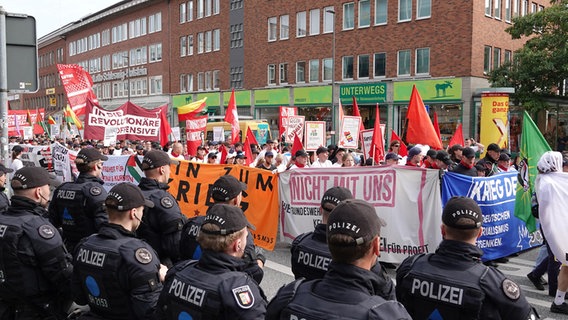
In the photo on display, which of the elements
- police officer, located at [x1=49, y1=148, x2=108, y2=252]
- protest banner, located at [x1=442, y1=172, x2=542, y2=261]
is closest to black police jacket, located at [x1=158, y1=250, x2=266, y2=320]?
police officer, located at [x1=49, y1=148, x2=108, y2=252]

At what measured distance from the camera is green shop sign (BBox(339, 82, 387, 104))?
32.2m

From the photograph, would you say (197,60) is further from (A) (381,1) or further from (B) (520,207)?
(B) (520,207)

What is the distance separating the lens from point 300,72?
124ft

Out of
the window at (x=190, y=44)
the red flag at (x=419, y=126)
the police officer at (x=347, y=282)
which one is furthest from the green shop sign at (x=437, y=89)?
the police officer at (x=347, y=282)

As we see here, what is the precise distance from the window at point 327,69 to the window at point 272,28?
576 centimetres

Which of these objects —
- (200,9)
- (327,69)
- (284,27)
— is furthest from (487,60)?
(200,9)

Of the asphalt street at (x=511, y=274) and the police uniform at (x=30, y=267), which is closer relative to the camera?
the police uniform at (x=30, y=267)

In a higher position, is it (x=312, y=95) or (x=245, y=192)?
(x=312, y=95)

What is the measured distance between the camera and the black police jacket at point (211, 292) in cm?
275

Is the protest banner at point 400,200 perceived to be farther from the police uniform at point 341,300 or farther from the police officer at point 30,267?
the police uniform at point 341,300

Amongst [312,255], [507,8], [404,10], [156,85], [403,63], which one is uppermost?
[507,8]

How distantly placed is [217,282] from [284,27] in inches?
1479

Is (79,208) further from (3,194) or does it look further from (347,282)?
(347,282)

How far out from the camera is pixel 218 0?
44781 mm
